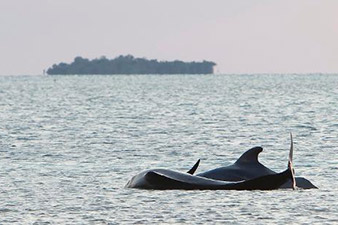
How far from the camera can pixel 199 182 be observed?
2989cm

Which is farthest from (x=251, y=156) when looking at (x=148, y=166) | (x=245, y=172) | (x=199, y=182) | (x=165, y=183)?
(x=148, y=166)

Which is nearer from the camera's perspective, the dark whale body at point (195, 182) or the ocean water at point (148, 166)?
the ocean water at point (148, 166)

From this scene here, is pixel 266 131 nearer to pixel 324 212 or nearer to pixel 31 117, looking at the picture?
pixel 31 117

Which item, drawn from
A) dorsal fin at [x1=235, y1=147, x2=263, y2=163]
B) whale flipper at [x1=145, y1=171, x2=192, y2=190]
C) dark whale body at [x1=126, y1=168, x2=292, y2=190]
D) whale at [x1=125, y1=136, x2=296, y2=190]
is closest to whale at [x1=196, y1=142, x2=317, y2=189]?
dorsal fin at [x1=235, y1=147, x2=263, y2=163]

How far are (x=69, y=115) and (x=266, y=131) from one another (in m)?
26.3

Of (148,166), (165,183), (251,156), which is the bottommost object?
(148,166)

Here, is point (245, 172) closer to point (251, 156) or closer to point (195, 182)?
point (251, 156)

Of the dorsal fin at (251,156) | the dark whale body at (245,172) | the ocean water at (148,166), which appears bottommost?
the ocean water at (148,166)

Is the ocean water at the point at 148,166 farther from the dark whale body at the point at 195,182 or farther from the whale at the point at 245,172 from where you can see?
the whale at the point at 245,172

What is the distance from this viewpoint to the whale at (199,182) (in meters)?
29.4

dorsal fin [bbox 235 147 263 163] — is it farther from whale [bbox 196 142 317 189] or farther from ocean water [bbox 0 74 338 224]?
ocean water [bbox 0 74 338 224]

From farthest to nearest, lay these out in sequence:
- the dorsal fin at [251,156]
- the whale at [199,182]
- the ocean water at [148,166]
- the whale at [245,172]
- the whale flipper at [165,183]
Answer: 1. the dorsal fin at [251,156]
2. the whale at [245,172]
3. the whale flipper at [165,183]
4. the whale at [199,182]
5. the ocean water at [148,166]

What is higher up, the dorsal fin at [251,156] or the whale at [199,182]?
the dorsal fin at [251,156]

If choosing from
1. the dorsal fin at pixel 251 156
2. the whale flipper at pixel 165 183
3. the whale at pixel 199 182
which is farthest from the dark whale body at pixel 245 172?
the whale flipper at pixel 165 183
